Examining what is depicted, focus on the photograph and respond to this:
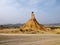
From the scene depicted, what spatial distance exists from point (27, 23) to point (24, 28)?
3.02 metres

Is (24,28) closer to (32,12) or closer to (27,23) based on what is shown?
(27,23)

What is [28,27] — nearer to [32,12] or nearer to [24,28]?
[24,28]

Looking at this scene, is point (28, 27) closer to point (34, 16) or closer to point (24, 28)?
point (24, 28)

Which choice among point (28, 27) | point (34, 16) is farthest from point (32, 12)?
point (28, 27)

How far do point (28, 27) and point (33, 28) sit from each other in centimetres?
199

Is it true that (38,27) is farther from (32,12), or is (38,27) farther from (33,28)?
(32,12)

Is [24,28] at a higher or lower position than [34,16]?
lower

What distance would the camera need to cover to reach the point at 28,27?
201ft

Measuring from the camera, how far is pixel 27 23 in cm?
6309

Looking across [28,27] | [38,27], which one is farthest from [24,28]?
[38,27]

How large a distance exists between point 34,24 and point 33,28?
5.64ft

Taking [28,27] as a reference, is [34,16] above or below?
above

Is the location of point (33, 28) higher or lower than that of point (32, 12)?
lower

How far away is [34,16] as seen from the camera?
63.7 m
